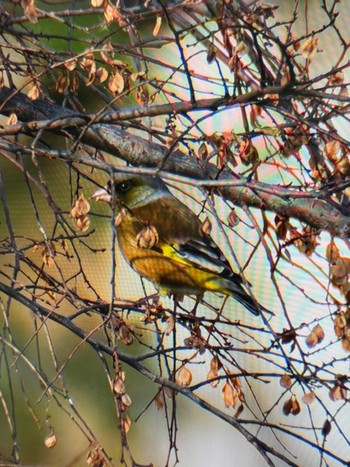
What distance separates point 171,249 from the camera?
2346 mm

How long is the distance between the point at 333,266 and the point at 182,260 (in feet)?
2.64

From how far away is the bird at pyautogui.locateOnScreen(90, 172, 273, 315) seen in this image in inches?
88.2

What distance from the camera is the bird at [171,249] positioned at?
2240mm

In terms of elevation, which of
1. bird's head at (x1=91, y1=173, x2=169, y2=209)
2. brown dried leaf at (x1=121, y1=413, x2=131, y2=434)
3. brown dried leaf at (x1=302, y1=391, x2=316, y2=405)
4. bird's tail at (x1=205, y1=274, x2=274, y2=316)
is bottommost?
brown dried leaf at (x1=121, y1=413, x2=131, y2=434)

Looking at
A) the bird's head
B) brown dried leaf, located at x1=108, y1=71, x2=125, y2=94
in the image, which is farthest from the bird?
brown dried leaf, located at x1=108, y1=71, x2=125, y2=94

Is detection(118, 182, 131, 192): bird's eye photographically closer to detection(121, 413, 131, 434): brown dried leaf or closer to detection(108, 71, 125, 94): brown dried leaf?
detection(108, 71, 125, 94): brown dried leaf

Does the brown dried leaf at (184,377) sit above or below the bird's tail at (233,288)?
below

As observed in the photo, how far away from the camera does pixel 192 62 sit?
242cm

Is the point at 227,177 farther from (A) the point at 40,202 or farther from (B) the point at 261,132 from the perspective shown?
(A) the point at 40,202

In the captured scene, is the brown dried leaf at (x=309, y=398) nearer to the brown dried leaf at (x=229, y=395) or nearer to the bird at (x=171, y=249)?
the brown dried leaf at (x=229, y=395)

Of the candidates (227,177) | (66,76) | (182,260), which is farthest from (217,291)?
(66,76)

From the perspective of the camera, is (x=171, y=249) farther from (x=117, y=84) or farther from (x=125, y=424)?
(x=125, y=424)

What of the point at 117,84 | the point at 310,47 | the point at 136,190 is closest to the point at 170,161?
the point at 117,84

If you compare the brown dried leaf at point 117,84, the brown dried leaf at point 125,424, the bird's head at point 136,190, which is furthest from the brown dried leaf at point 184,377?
the bird's head at point 136,190
